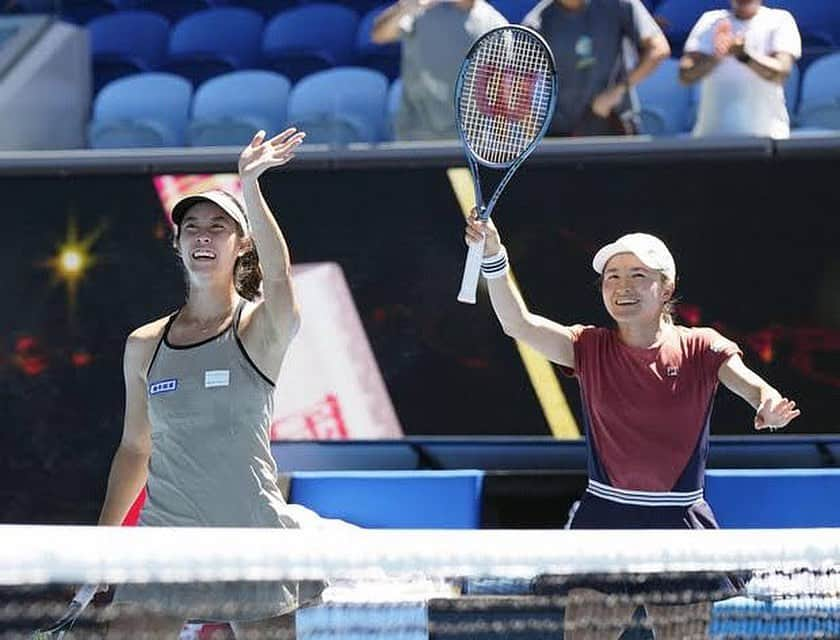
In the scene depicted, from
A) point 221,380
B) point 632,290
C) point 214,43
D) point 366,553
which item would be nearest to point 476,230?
point 632,290

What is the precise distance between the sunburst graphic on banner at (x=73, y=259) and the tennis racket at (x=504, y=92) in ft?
6.36

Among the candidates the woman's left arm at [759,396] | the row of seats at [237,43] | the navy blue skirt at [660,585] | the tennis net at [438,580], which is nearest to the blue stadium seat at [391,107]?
the row of seats at [237,43]

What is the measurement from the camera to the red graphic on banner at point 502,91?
4.68m

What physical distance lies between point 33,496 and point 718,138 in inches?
107

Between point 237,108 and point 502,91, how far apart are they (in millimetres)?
3203

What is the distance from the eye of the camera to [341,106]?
7473 millimetres

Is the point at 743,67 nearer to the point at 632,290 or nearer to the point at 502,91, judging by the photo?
the point at 502,91

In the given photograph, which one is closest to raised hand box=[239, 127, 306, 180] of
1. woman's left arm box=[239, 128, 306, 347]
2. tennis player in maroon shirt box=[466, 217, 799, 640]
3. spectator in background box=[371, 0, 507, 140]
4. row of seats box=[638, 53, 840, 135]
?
woman's left arm box=[239, 128, 306, 347]

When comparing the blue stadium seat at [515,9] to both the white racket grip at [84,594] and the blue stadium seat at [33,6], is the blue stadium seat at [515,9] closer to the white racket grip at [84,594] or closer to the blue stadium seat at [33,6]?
the blue stadium seat at [33,6]

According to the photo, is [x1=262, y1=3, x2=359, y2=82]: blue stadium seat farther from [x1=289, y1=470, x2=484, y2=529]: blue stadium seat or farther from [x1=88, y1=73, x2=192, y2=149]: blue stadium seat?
[x1=289, y1=470, x2=484, y2=529]: blue stadium seat

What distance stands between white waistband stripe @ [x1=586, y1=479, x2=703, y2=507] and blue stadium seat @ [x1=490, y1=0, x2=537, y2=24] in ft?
10.4

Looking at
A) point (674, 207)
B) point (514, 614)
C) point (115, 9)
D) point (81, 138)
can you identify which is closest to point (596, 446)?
point (514, 614)

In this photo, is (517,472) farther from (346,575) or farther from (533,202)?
(346,575)

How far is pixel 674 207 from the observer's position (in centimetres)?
581
